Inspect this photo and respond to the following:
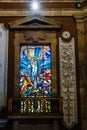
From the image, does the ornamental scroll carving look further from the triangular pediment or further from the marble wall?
the marble wall

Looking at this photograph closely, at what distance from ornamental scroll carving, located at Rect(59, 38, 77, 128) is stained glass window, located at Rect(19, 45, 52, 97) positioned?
1.77ft

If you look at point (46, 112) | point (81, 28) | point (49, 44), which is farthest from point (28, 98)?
point (81, 28)

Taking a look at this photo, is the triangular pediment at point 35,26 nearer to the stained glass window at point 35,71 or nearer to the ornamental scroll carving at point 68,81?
the ornamental scroll carving at point 68,81

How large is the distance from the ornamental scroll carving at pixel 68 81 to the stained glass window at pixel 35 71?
1.77 ft

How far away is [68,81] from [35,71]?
1.37 metres

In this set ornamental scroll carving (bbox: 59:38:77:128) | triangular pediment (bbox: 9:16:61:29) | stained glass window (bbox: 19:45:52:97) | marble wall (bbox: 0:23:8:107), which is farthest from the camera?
triangular pediment (bbox: 9:16:61:29)

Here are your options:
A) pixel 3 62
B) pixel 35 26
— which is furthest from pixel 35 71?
pixel 35 26

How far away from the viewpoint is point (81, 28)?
450 inches

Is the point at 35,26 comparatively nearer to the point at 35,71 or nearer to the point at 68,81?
the point at 35,71

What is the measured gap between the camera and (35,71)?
11.3 metres

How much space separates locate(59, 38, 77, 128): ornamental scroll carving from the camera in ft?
35.1

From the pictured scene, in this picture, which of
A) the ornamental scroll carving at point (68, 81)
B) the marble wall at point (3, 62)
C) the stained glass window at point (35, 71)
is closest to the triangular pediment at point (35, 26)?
the marble wall at point (3, 62)

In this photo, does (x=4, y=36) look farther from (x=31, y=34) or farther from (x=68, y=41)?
(x=68, y=41)

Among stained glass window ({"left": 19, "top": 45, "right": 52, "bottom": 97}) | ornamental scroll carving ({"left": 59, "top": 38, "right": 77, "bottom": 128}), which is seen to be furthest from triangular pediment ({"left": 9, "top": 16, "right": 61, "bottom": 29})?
stained glass window ({"left": 19, "top": 45, "right": 52, "bottom": 97})
